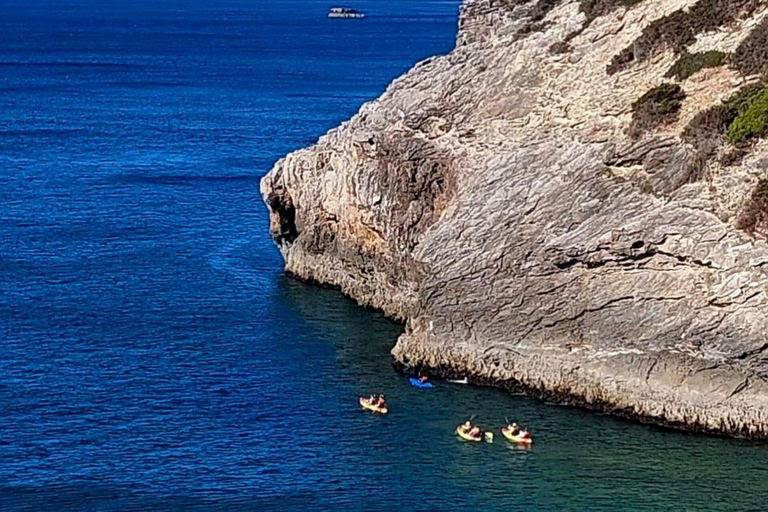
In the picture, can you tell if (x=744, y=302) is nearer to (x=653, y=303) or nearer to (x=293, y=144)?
(x=653, y=303)

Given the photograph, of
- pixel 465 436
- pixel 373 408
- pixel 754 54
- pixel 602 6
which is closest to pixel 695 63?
pixel 754 54

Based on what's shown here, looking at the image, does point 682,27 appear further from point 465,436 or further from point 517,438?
point 465,436

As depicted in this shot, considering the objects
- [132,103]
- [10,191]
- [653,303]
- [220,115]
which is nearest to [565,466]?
[653,303]

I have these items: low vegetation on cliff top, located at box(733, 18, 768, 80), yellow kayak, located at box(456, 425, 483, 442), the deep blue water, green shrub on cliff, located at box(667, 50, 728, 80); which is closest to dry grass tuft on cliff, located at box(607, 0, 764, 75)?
green shrub on cliff, located at box(667, 50, 728, 80)

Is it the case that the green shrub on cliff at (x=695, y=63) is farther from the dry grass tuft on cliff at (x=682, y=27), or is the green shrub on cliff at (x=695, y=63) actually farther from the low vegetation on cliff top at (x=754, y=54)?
the dry grass tuft on cliff at (x=682, y=27)

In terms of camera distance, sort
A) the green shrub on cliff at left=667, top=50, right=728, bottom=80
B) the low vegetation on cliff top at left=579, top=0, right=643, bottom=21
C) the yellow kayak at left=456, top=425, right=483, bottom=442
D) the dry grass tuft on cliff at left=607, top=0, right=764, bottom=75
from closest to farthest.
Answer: the yellow kayak at left=456, top=425, right=483, bottom=442 < the green shrub on cliff at left=667, top=50, right=728, bottom=80 < the dry grass tuft on cliff at left=607, top=0, right=764, bottom=75 < the low vegetation on cliff top at left=579, top=0, right=643, bottom=21

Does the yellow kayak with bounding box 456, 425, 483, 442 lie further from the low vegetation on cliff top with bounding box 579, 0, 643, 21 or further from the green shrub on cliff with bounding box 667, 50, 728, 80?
→ the low vegetation on cliff top with bounding box 579, 0, 643, 21

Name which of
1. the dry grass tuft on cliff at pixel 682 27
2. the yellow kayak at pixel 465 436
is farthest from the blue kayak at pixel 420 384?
the dry grass tuft on cliff at pixel 682 27
